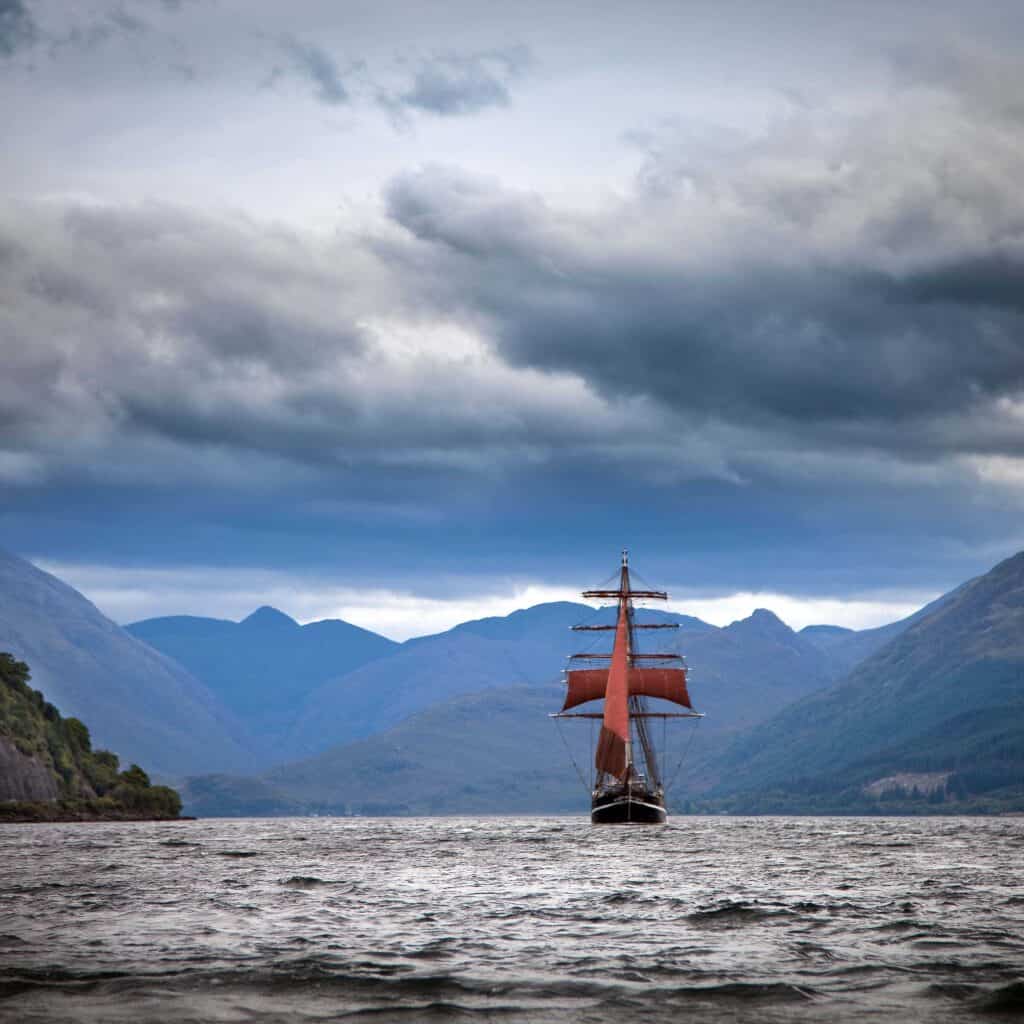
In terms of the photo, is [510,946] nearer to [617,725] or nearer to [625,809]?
[617,725]

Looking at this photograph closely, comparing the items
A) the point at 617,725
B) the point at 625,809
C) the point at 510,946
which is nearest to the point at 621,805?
the point at 625,809

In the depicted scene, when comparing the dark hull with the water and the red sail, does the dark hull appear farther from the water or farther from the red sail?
the water

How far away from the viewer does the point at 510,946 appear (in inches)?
1448

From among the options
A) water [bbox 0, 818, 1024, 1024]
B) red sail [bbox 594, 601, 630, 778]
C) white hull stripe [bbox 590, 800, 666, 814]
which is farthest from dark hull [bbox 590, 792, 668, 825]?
water [bbox 0, 818, 1024, 1024]

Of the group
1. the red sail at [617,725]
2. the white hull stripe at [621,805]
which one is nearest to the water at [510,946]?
the red sail at [617,725]

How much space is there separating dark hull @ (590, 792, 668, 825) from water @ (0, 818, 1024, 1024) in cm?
11371

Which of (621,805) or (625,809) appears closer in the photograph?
(621,805)

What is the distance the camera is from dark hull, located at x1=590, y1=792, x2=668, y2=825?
18600 centimetres

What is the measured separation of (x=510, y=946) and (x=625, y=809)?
502ft

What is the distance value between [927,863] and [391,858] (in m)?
36.1

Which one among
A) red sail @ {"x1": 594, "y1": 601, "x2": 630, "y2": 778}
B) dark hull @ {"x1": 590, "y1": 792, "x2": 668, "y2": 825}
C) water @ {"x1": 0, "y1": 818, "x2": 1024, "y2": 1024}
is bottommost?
dark hull @ {"x1": 590, "y1": 792, "x2": 668, "y2": 825}

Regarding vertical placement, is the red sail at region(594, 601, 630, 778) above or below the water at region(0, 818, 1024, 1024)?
above

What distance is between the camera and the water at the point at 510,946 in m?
27.1

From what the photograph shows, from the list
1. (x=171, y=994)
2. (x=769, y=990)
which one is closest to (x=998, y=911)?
(x=769, y=990)
